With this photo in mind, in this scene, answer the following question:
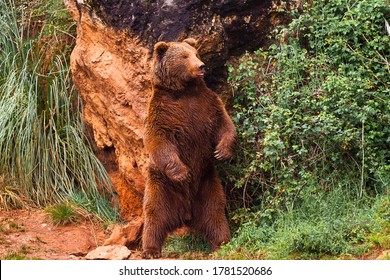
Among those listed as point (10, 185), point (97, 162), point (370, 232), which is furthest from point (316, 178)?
point (10, 185)

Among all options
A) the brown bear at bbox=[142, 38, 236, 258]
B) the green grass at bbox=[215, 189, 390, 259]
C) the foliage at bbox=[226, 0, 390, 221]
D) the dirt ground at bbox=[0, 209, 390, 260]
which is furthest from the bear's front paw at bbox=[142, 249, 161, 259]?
the foliage at bbox=[226, 0, 390, 221]

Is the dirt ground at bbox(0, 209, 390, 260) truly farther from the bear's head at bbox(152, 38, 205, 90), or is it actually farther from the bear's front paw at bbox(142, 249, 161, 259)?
the bear's head at bbox(152, 38, 205, 90)

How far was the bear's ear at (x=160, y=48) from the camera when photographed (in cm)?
844

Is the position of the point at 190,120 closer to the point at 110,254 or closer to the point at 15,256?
the point at 110,254

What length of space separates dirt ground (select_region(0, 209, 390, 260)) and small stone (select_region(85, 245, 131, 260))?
0.88 feet

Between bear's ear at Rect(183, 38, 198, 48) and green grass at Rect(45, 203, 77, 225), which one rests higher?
bear's ear at Rect(183, 38, 198, 48)

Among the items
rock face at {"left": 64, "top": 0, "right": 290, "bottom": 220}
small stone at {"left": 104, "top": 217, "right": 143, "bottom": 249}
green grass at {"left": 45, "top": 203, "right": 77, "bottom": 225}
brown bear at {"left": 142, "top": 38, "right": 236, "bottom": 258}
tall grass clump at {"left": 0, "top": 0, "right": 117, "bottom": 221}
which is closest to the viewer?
brown bear at {"left": 142, "top": 38, "right": 236, "bottom": 258}

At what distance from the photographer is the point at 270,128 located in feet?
28.3

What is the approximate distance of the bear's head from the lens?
27.4ft

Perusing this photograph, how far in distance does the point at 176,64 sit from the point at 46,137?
2801 millimetres

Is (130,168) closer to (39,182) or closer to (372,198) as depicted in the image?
(39,182)

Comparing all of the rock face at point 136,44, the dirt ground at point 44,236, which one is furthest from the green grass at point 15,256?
the rock face at point 136,44

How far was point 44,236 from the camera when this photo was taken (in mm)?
9734

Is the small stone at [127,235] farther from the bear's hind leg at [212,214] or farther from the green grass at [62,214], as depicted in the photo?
the bear's hind leg at [212,214]
